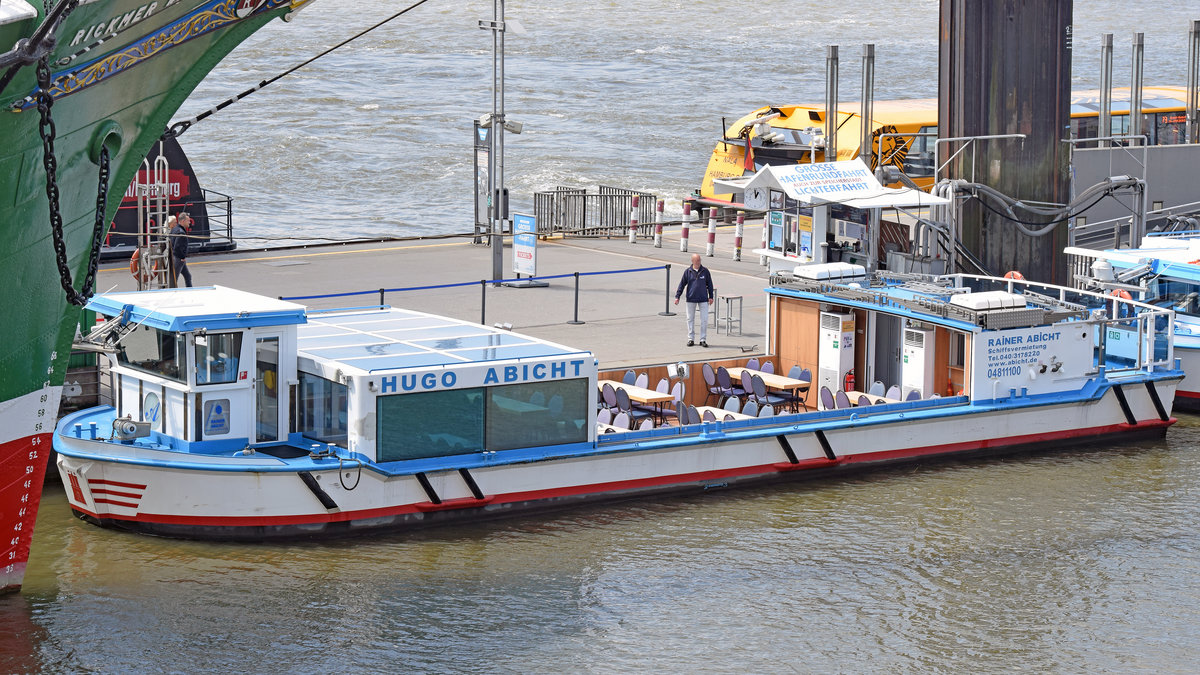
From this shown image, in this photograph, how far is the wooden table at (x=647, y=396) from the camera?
19.8 meters

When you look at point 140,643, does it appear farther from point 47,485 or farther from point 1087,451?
point 1087,451

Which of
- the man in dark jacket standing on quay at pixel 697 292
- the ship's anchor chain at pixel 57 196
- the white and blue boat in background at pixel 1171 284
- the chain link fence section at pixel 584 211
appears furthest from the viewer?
the chain link fence section at pixel 584 211

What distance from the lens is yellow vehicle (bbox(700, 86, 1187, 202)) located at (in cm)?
3559

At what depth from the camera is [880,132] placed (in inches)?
1383

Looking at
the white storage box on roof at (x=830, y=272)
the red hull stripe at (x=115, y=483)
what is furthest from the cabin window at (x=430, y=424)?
the white storage box on roof at (x=830, y=272)

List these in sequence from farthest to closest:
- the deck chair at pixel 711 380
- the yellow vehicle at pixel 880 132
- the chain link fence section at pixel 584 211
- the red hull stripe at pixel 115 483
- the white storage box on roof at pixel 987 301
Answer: the chain link fence section at pixel 584 211 → the yellow vehicle at pixel 880 132 → the deck chair at pixel 711 380 → the white storage box on roof at pixel 987 301 → the red hull stripe at pixel 115 483

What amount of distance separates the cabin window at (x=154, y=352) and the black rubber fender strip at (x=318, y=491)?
172 centimetres

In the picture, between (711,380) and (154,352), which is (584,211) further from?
(154,352)

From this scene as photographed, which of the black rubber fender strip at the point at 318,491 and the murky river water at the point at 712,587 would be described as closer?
the murky river water at the point at 712,587

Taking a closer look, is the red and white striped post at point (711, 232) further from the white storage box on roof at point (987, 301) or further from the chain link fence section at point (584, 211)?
the white storage box on roof at point (987, 301)

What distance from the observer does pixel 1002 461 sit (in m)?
20.9

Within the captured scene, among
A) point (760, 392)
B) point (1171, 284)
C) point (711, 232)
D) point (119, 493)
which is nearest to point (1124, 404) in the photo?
point (1171, 284)

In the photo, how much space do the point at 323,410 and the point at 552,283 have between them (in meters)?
12.6

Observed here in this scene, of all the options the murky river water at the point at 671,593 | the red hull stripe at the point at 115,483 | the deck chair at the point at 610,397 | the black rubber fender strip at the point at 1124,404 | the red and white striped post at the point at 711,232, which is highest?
the red and white striped post at the point at 711,232
